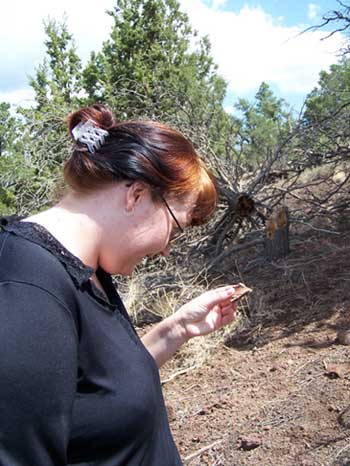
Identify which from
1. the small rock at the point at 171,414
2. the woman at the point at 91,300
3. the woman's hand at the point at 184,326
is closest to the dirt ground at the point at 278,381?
the small rock at the point at 171,414

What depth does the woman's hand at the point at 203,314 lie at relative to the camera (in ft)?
6.01

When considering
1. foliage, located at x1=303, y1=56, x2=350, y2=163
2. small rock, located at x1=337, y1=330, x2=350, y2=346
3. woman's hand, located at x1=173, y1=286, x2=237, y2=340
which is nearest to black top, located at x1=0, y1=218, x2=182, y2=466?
woman's hand, located at x1=173, y1=286, x2=237, y2=340

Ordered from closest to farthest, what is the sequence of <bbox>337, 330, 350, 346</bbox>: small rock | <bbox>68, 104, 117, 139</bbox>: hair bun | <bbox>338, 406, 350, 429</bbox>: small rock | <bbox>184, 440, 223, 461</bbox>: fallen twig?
<bbox>68, 104, 117, 139</bbox>: hair bun < <bbox>338, 406, 350, 429</bbox>: small rock < <bbox>184, 440, 223, 461</bbox>: fallen twig < <bbox>337, 330, 350, 346</bbox>: small rock

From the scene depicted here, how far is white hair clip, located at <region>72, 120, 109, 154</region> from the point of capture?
1.35 m

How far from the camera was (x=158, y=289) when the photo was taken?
5.70 metres

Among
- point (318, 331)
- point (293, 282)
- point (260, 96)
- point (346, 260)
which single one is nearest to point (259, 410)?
point (318, 331)

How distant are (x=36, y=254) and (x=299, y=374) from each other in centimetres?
299

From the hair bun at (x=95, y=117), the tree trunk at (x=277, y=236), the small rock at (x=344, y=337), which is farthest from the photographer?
the tree trunk at (x=277, y=236)

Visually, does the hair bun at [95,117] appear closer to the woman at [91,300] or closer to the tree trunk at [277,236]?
the woman at [91,300]

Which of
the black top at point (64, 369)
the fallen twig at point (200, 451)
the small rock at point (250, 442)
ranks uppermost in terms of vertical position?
the black top at point (64, 369)

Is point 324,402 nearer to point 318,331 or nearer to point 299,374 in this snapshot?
point 299,374

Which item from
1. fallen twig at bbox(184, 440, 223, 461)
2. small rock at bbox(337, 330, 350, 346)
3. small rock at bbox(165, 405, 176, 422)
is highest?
small rock at bbox(337, 330, 350, 346)

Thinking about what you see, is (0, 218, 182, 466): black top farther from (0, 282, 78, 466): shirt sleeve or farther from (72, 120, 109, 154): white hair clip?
(72, 120, 109, 154): white hair clip

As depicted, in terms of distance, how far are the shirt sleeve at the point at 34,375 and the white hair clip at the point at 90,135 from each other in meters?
0.43
